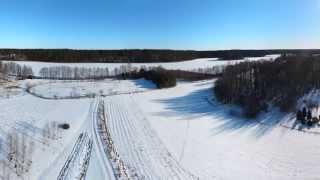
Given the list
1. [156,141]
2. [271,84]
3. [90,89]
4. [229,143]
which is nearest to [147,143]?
[156,141]

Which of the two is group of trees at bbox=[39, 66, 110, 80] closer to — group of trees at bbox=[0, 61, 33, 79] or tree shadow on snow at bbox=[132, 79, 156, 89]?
group of trees at bbox=[0, 61, 33, 79]

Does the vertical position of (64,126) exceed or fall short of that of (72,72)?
it falls short

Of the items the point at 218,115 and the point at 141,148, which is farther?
the point at 218,115

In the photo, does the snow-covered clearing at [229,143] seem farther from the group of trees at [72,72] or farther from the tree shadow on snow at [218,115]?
the group of trees at [72,72]

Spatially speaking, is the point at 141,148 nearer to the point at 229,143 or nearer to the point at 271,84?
the point at 229,143

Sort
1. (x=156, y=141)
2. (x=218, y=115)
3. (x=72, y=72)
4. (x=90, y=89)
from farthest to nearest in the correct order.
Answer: (x=72, y=72), (x=90, y=89), (x=218, y=115), (x=156, y=141)

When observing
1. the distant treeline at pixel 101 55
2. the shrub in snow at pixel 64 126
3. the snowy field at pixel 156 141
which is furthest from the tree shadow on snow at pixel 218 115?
the distant treeline at pixel 101 55
